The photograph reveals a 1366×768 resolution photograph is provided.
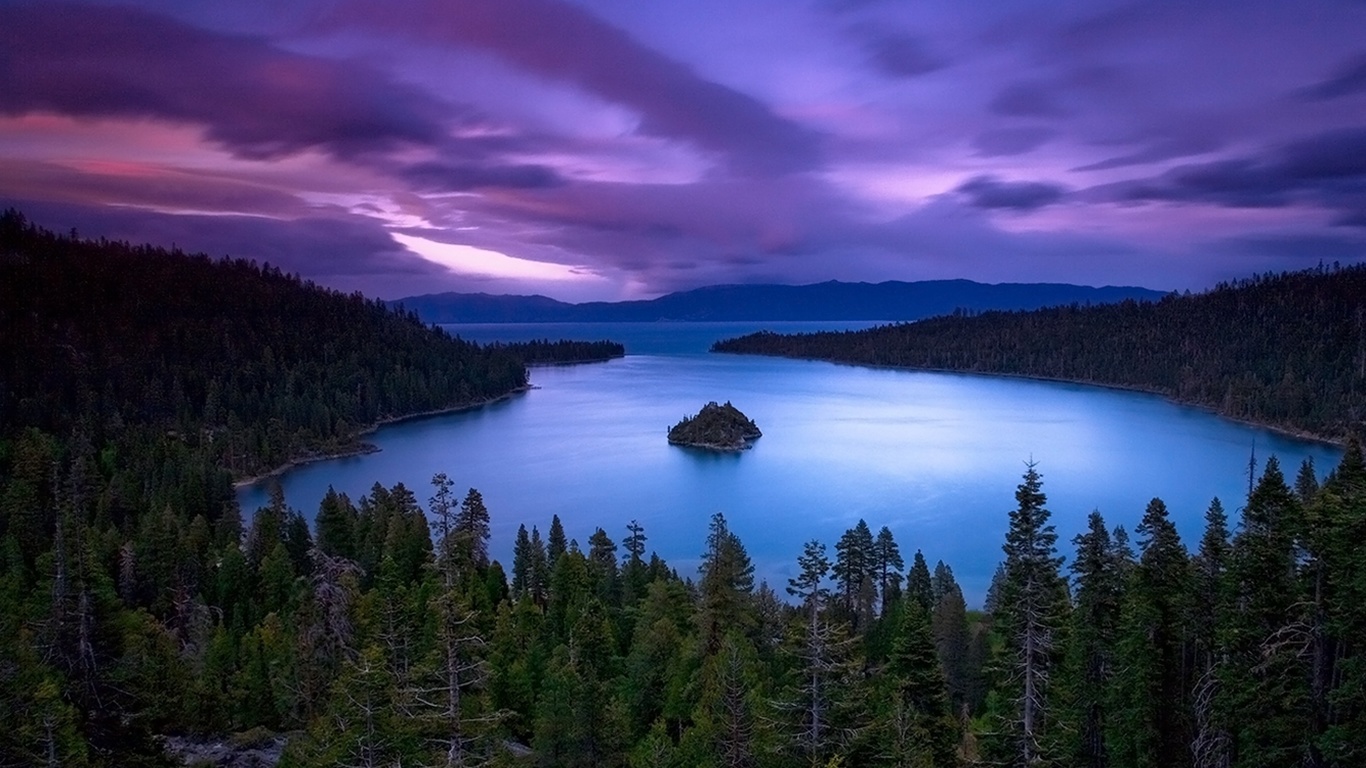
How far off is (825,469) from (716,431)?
19010 millimetres

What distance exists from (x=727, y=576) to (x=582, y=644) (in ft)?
16.2

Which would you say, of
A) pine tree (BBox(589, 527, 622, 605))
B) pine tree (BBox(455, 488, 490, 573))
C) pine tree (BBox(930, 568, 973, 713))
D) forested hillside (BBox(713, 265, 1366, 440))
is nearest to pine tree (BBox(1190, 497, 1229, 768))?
pine tree (BBox(930, 568, 973, 713))

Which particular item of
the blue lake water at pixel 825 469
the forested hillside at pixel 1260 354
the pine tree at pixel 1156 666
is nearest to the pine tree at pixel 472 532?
the blue lake water at pixel 825 469

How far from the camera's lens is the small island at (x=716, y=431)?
101 metres

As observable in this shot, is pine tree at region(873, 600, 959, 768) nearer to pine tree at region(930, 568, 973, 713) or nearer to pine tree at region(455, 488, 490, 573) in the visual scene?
pine tree at region(930, 568, 973, 713)

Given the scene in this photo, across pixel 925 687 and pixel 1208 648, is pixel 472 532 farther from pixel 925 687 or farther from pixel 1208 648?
pixel 1208 648

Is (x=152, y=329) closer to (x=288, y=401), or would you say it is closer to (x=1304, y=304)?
(x=288, y=401)

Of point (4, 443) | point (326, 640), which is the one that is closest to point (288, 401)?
point (4, 443)

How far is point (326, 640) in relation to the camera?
21125 millimetres

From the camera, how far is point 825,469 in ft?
284

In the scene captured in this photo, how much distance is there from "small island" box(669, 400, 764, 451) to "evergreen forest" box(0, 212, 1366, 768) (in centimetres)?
4778

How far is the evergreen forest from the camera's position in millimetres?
12820

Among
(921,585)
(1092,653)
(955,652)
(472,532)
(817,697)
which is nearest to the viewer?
(817,697)

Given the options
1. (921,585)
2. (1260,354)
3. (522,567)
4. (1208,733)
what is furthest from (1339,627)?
(1260,354)
